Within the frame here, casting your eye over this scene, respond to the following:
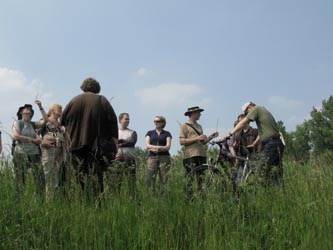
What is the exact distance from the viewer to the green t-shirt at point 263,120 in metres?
6.52

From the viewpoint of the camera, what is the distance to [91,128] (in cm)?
514

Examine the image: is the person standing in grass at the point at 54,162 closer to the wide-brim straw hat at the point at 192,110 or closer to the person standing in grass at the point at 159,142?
the person standing in grass at the point at 159,142

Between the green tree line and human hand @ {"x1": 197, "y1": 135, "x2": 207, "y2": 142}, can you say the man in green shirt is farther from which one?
the green tree line

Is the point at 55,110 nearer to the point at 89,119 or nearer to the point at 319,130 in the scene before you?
the point at 89,119

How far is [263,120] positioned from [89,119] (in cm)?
278

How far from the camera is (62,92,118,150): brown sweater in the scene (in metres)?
5.12

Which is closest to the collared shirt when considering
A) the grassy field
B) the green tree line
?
the grassy field

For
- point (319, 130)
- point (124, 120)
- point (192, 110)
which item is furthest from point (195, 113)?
point (319, 130)

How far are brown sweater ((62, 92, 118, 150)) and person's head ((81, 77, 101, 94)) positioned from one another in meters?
0.12

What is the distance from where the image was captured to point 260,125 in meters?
6.60

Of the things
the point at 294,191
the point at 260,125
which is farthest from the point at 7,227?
the point at 260,125

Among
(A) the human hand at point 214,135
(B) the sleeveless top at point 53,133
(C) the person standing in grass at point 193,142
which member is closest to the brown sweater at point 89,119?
(B) the sleeveless top at point 53,133

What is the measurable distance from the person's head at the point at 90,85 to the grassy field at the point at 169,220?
75.0 inches

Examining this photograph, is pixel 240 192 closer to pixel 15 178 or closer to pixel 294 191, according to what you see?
pixel 294 191
